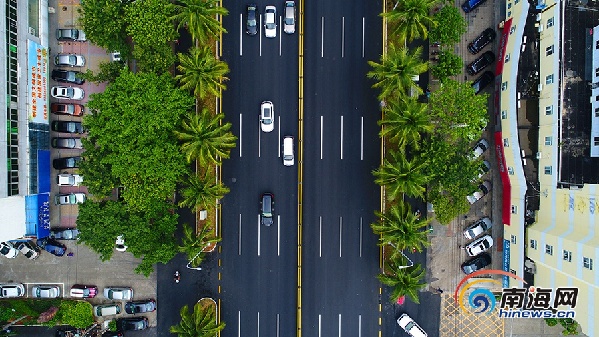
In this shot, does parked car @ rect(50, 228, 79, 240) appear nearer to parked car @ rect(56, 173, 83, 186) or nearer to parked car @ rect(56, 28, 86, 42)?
parked car @ rect(56, 173, 83, 186)

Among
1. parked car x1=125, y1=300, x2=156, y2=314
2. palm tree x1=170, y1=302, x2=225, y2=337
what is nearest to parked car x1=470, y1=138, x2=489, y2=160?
palm tree x1=170, y1=302, x2=225, y2=337

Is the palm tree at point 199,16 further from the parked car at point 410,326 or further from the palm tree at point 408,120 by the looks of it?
the parked car at point 410,326

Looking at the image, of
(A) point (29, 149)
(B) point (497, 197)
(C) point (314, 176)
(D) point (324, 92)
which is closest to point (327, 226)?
(C) point (314, 176)

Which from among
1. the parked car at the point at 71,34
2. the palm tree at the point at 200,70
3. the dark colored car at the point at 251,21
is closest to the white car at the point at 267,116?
the palm tree at the point at 200,70

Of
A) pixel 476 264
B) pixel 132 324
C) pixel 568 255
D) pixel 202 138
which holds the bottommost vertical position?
pixel 132 324

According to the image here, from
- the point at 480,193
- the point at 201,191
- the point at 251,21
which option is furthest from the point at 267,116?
the point at 480,193

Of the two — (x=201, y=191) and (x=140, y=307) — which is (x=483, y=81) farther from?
(x=140, y=307)

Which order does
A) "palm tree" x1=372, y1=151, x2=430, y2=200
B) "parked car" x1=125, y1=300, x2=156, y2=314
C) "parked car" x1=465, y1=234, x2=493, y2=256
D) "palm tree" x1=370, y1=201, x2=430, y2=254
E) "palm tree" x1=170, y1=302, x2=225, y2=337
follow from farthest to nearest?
"parked car" x1=125, y1=300, x2=156, y2=314
"parked car" x1=465, y1=234, x2=493, y2=256
"palm tree" x1=170, y1=302, x2=225, y2=337
"palm tree" x1=370, y1=201, x2=430, y2=254
"palm tree" x1=372, y1=151, x2=430, y2=200
